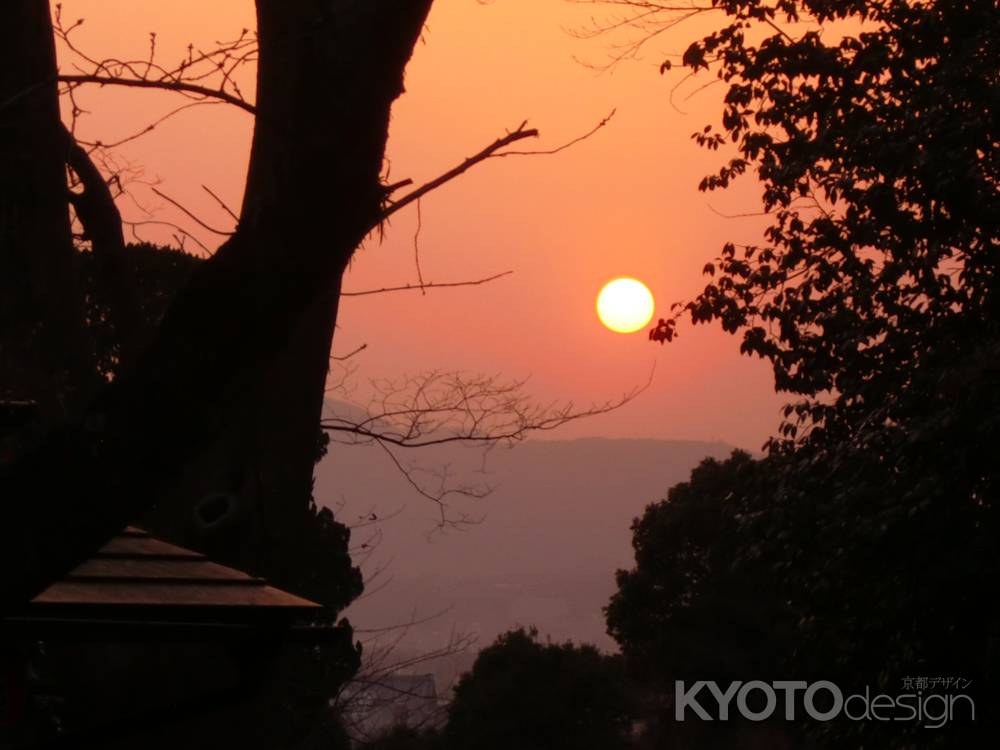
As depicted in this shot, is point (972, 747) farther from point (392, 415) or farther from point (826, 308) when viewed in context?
point (392, 415)

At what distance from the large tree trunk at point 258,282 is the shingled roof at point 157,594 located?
0.57 ft

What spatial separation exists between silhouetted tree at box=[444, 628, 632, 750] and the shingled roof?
25.2 meters

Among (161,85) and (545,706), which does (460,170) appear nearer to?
(161,85)

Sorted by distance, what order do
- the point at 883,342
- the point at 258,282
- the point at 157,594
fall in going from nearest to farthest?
1. the point at 258,282
2. the point at 157,594
3. the point at 883,342

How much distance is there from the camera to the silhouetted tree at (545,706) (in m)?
27.7

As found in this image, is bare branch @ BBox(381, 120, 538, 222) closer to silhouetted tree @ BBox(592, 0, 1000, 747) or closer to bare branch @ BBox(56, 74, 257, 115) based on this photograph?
bare branch @ BBox(56, 74, 257, 115)

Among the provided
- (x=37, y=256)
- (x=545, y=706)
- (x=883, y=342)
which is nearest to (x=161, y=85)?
(x=37, y=256)

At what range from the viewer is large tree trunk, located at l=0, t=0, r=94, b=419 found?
20.7ft

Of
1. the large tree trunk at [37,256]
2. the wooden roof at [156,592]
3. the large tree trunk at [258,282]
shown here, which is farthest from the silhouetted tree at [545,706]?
the large tree trunk at [258,282]

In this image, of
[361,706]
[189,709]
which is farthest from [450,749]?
[189,709]

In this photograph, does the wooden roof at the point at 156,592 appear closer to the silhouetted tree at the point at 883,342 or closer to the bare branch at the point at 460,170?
the bare branch at the point at 460,170

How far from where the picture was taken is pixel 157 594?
2.94m

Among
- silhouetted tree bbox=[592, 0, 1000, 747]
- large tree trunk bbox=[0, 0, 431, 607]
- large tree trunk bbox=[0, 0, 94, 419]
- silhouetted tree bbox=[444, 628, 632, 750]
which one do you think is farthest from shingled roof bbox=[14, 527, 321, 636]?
silhouetted tree bbox=[444, 628, 632, 750]

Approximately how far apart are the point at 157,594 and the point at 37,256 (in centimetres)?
395
